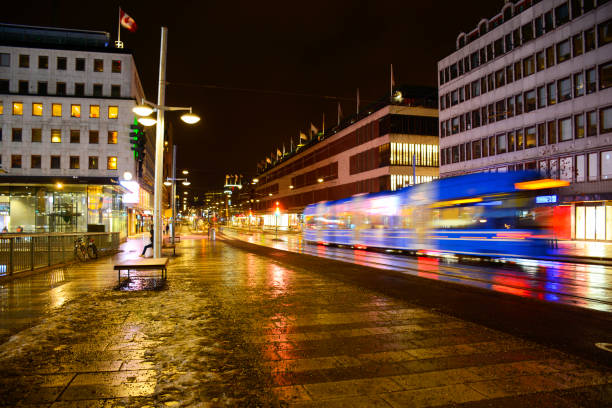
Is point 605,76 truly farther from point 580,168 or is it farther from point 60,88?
point 60,88

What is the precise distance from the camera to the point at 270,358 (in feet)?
19.0

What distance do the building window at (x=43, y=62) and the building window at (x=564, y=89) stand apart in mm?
55250

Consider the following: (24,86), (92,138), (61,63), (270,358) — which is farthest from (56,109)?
(270,358)

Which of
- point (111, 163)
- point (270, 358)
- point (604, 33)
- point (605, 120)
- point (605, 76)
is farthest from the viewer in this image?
point (111, 163)

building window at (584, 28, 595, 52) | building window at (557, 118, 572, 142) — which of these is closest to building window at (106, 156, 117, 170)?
building window at (557, 118, 572, 142)

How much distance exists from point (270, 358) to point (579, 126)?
38.5 meters

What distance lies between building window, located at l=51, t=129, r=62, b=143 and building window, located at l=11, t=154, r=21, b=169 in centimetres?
421

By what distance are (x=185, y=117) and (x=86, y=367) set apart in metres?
10.8

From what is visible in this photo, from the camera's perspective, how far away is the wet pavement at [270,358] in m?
4.50

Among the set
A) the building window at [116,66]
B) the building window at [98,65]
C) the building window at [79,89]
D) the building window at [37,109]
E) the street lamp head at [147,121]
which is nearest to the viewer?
the street lamp head at [147,121]

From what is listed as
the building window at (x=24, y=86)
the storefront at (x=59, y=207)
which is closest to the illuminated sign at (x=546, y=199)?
the storefront at (x=59, y=207)

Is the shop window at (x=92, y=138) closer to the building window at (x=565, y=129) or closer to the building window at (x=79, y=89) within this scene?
the building window at (x=79, y=89)

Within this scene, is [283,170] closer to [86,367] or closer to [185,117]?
[185,117]

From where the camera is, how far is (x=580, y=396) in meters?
4.48
